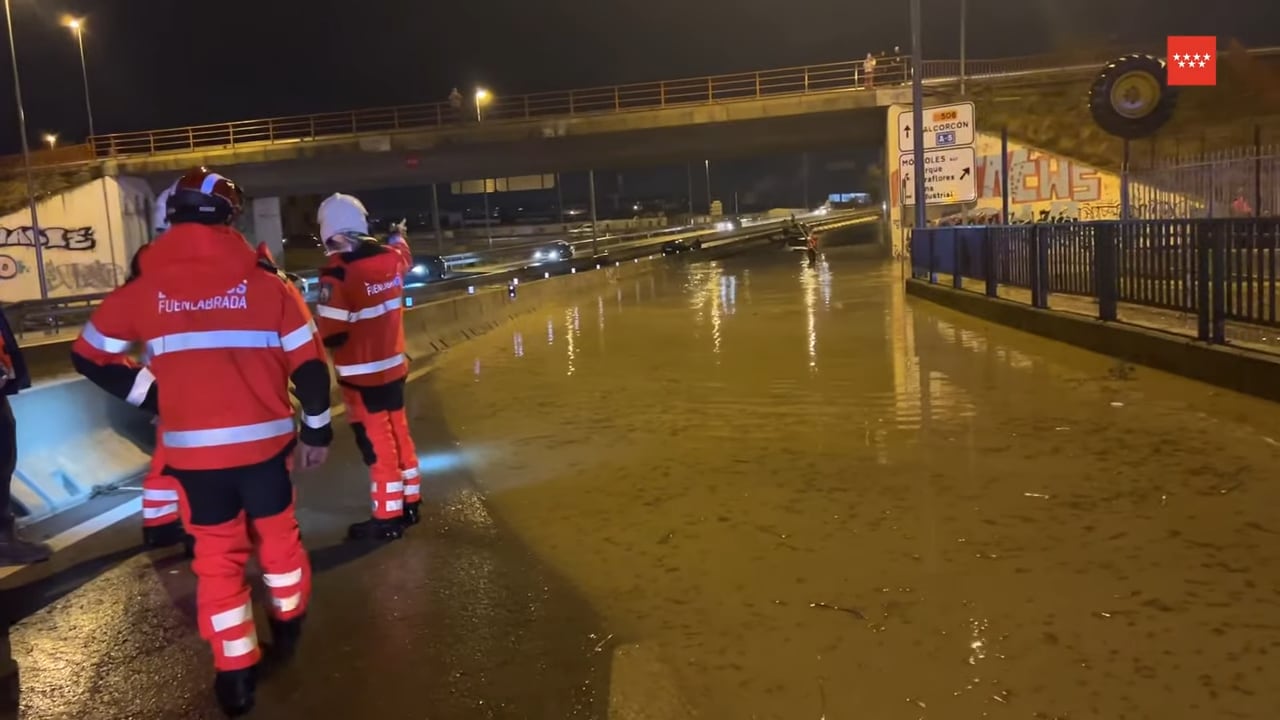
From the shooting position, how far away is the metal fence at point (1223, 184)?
15.1 metres

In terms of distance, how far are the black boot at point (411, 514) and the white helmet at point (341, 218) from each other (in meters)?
1.52

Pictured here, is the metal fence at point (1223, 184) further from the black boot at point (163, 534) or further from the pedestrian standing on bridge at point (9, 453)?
the pedestrian standing on bridge at point (9, 453)

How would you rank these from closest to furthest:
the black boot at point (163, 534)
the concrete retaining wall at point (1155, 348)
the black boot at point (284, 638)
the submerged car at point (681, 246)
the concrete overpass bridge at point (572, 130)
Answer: the black boot at point (284, 638)
the black boot at point (163, 534)
the concrete retaining wall at point (1155, 348)
the concrete overpass bridge at point (572, 130)
the submerged car at point (681, 246)

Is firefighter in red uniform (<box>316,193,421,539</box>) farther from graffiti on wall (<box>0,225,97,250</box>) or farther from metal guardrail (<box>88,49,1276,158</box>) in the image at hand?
graffiti on wall (<box>0,225,97,250</box>)

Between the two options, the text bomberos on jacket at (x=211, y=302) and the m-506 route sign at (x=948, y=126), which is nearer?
the text bomberos on jacket at (x=211, y=302)

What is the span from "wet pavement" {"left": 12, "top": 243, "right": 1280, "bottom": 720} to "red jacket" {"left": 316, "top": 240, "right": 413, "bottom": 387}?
3.16 feet

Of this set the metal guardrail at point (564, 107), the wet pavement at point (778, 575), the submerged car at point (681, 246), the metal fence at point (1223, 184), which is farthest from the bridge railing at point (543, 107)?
the wet pavement at point (778, 575)

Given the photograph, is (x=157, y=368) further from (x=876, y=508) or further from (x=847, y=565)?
(x=876, y=508)

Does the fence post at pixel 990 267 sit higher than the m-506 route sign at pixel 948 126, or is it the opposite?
the m-506 route sign at pixel 948 126

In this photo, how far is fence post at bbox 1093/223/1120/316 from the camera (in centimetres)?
1159

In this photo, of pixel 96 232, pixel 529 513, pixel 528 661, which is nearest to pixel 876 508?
pixel 529 513

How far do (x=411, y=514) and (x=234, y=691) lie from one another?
7.72 ft

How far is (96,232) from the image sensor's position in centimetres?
4100

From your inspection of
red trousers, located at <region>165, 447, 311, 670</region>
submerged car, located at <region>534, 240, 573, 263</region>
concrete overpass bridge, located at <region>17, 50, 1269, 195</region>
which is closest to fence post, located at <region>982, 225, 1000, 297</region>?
red trousers, located at <region>165, 447, 311, 670</region>
